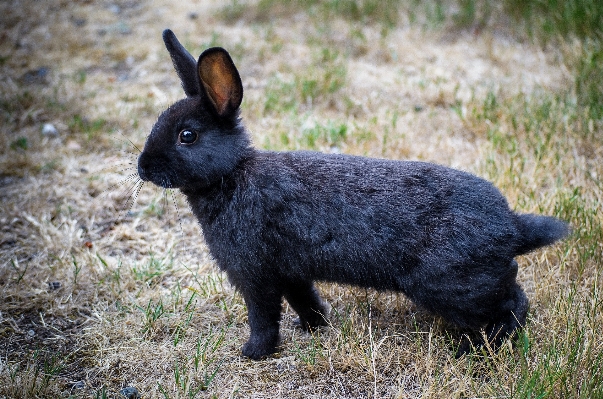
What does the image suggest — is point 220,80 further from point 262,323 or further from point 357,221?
point 262,323

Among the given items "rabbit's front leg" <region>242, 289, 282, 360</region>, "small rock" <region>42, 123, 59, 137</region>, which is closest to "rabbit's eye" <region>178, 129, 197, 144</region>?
"rabbit's front leg" <region>242, 289, 282, 360</region>

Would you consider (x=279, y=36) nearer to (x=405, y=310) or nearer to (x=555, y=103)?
(x=555, y=103)

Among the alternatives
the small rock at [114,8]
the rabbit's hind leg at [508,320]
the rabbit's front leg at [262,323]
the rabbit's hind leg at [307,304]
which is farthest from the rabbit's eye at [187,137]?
the small rock at [114,8]

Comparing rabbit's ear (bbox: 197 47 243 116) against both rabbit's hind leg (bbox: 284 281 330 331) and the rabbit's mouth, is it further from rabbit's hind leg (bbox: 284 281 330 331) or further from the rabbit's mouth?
rabbit's hind leg (bbox: 284 281 330 331)

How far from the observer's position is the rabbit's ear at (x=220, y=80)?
2.81 m

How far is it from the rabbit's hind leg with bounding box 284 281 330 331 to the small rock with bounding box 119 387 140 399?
0.92 metres

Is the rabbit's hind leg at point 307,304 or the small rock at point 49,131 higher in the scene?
the small rock at point 49,131

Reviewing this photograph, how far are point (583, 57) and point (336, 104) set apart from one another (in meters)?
2.43

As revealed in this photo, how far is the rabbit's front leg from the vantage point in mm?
3045

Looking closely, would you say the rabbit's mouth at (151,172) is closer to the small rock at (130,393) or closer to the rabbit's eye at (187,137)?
the rabbit's eye at (187,137)

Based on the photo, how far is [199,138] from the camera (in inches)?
116

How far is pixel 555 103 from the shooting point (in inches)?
206

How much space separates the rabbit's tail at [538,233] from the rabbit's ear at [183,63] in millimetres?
1800

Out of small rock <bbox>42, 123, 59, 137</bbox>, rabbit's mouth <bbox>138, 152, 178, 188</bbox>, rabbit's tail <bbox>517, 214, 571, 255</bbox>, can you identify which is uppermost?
rabbit's mouth <bbox>138, 152, 178, 188</bbox>
